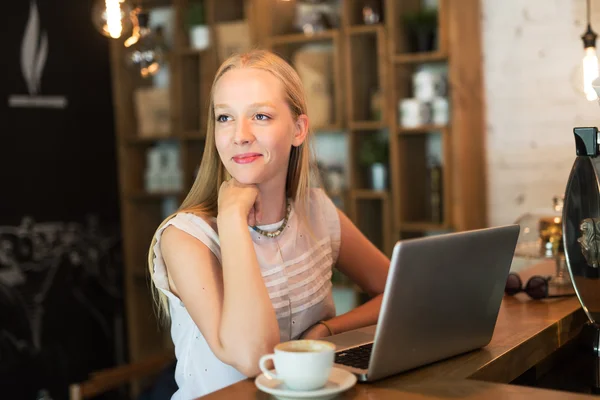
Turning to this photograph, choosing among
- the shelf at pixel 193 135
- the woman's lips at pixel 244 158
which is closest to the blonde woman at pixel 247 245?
the woman's lips at pixel 244 158

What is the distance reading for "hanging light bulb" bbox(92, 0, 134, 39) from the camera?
7.04ft

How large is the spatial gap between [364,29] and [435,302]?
2.62 m

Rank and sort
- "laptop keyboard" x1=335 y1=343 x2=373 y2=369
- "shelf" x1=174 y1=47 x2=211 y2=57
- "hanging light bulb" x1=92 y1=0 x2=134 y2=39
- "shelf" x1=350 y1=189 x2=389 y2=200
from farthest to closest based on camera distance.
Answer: "shelf" x1=174 y1=47 x2=211 y2=57 → "shelf" x1=350 y1=189 x2=389 y2=200 → "hanging light bulb" x1=92 y1=0 x2=134 y2=39 → "laptop keyboard" x1=335 y1=343 x2=373 y2=369

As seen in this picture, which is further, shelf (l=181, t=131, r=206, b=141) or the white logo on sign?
shelf (l=181, t=131, r=206, b=141)

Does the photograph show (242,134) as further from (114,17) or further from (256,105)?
(114,17)

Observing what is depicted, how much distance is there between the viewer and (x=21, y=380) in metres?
3.97

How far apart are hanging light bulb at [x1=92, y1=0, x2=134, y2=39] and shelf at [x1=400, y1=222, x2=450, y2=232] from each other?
1.76m

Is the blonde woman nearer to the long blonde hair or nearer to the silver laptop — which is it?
the long blonde hair

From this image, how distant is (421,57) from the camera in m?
3.59

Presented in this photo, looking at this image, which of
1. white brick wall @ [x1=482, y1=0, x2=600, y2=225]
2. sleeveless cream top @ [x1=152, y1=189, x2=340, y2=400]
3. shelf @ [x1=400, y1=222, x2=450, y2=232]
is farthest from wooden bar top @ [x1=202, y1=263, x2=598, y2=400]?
white brick wall @ [x1=482, y1=0, x2=600, y2=225]

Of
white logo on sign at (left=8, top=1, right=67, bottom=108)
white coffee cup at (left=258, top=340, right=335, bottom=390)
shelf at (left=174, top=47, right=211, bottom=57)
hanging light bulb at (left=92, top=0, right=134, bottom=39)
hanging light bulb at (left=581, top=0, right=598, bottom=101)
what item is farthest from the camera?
shelf at (left=174, top=47, right=211, bottom=57)

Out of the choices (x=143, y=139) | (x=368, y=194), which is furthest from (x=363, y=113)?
(x=143, y=139)

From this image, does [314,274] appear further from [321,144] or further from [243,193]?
[321,144]

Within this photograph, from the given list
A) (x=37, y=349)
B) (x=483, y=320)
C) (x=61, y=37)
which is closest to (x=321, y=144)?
(x=61, y=37)
